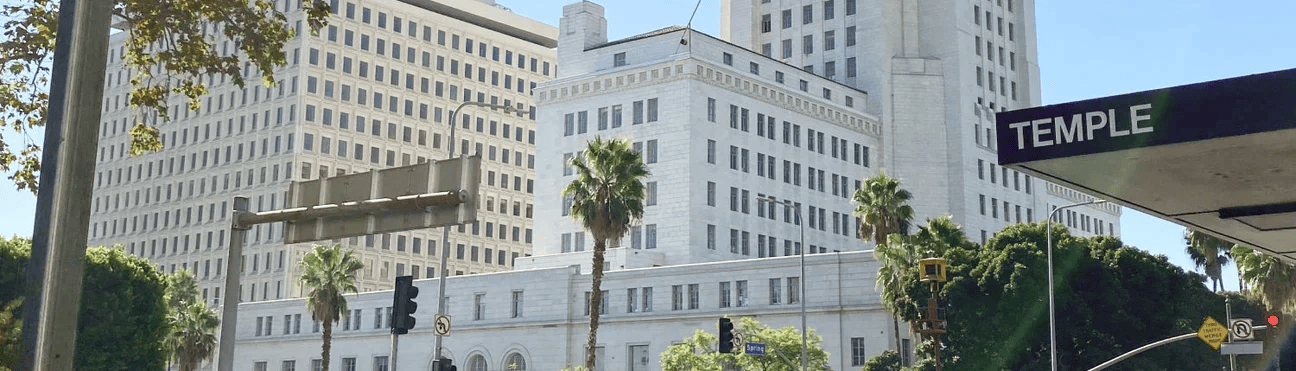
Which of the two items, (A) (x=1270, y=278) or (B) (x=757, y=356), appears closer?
(A) (x=1270, y=278)

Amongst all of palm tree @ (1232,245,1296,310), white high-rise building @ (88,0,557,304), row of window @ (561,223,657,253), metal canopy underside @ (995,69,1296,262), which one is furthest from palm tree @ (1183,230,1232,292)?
white high-rise building @ (88,0,557,304)

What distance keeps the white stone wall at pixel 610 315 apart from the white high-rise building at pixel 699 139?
5928mm

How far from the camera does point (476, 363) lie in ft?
293

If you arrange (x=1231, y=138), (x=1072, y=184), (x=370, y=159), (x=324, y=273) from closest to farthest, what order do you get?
(x=1231, y=138) → (x=1072, y=184) → (x=324, y=273) → (x=370, y=159)

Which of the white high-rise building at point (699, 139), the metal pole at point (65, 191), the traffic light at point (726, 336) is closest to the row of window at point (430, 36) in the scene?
the white high-rise building at point (699, 139)

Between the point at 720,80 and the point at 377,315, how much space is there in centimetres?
2983

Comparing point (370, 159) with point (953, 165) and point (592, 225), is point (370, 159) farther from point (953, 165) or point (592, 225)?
point (592, 225)

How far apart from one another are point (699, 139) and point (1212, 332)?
51248 mm

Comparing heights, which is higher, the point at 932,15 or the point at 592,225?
the point at 932,15

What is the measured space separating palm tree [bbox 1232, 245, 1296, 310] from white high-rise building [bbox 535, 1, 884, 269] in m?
39.3

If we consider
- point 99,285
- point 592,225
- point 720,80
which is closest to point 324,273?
point 99,285

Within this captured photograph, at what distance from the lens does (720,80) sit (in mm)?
95438

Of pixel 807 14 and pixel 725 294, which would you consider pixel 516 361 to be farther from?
pixel 807 14

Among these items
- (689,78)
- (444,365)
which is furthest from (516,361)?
(444,365)
